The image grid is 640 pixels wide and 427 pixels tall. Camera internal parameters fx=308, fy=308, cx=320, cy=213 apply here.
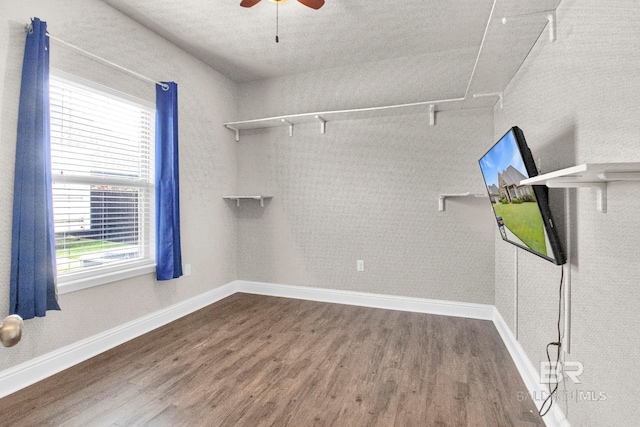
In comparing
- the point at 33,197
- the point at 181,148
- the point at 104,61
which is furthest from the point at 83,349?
the point at 104,61

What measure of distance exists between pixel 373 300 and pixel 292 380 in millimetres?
1627

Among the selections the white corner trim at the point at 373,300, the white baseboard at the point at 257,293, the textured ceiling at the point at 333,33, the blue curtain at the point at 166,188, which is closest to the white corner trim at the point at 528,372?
the white baseboard at the point at 257,293

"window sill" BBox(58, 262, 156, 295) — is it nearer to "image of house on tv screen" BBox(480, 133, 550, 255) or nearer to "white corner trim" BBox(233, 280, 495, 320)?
"white corner trim" BBox(233, 280, 495, 320)

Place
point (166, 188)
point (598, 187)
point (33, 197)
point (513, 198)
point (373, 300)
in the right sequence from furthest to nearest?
point (373, 300)
point (166, 188)
point (33, 197)
point (513, 198)
point (598, 187)

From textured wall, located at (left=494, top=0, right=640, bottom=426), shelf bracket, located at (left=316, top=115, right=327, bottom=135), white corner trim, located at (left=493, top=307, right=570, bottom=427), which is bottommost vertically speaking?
white corner trim, located at (left=493, top=307, right=570, bottom=427)

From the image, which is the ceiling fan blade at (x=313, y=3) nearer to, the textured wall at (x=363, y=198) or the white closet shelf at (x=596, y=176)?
the textured wall at (x=363, y=198)

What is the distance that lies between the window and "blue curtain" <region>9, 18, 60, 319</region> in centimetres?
18

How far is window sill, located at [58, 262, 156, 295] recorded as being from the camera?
2.14 m

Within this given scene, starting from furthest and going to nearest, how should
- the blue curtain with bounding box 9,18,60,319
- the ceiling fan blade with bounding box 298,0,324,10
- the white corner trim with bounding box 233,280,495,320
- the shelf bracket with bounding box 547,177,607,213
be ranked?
the white corner trim with bounding box 233,280,495,320 → the ceiling fan blade with bounding box 298,0,324,10 → the blue curtain with bounding box 9,18,60,319 → the shelf bracket with bounding box 547,177,607,213

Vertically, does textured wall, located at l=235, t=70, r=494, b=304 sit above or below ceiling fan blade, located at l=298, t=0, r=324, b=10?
below

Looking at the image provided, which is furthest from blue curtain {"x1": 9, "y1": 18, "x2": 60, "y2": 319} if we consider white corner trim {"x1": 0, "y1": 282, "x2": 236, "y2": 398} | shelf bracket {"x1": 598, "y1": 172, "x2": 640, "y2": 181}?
shelf bracket {"x1": 598, "y1": 172, "x2": 640, "y2": 181}

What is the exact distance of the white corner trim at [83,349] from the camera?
188 cm

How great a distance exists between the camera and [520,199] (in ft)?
5.21

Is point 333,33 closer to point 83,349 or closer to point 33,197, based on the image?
point 33,197
